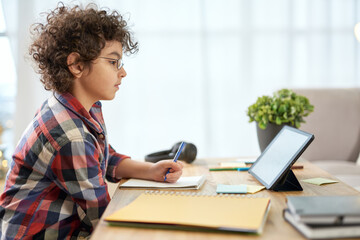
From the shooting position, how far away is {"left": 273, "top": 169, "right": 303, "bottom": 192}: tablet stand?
3.73ft

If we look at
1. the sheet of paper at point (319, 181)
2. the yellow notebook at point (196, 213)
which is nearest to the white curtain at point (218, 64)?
the sheet of paper at point (319, 181)

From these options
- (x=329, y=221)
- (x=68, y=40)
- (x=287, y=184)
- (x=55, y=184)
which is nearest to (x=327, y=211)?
(x=329, y=221)

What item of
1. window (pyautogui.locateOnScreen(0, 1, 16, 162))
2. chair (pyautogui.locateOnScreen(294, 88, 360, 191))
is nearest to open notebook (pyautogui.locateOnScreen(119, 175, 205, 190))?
chair (pyautogui.locateOnScreen(294, 88, 360, 191))

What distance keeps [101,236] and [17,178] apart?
1.53 ft

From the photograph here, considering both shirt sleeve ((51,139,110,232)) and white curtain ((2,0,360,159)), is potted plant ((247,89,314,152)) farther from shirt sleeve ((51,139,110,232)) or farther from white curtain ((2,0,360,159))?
white curtain ((2,0,360,159))

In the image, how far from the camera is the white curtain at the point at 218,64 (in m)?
3.41

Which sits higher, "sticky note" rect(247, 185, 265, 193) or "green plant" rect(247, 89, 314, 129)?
"green plant" rect(247, 89, 314, 129)

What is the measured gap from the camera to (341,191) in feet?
3.70

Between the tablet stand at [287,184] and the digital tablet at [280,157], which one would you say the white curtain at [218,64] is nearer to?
the digital tablet at [280,157]

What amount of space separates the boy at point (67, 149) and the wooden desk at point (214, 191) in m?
0.11

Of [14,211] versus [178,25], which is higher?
[178,25]

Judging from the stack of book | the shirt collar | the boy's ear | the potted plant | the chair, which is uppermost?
the boy's ear

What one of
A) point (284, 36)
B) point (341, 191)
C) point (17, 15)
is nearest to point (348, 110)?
point (284, 36)

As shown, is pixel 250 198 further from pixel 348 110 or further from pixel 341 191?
pixel 348 110
